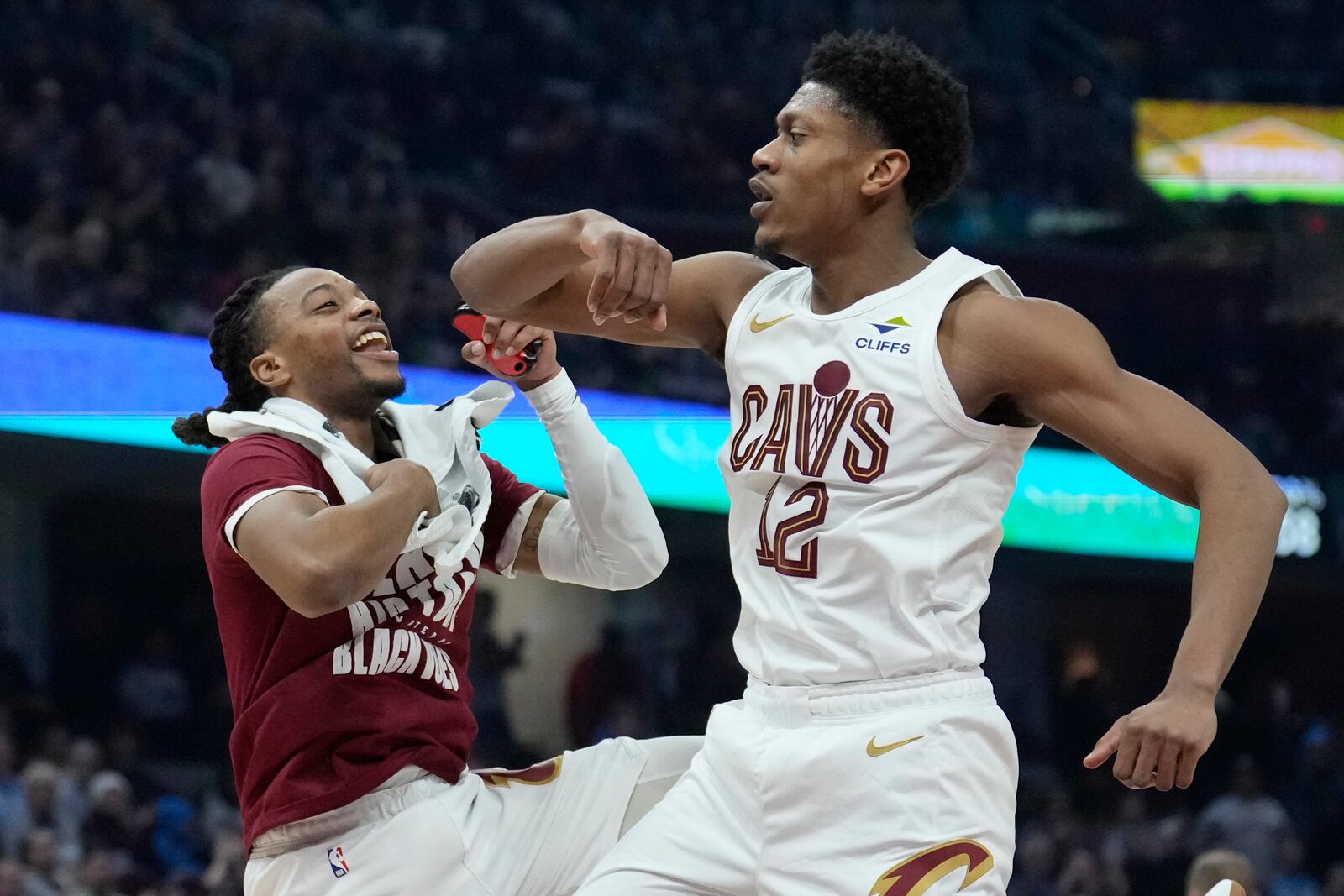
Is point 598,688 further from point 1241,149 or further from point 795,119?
point 1241,149

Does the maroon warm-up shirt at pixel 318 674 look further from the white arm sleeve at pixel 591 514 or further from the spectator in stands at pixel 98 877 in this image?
the spectator in stands at pixel 98 877

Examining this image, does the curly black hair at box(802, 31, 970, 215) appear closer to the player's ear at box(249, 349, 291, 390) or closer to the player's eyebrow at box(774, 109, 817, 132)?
the player's eyebrow at box(774, 109, 817, 132)

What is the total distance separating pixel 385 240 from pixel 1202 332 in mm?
6504

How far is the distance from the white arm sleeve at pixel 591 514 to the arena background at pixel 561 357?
17.3ft

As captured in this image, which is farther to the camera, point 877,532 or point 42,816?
point 42,816

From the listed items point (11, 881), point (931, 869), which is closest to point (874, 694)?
point (931, 869)

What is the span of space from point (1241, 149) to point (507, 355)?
56.0 feet

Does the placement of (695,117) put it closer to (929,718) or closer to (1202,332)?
(1202,332)

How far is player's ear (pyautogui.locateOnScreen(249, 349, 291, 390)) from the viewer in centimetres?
382

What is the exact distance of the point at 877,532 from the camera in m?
3.03

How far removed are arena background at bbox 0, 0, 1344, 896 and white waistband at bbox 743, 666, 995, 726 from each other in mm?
6187

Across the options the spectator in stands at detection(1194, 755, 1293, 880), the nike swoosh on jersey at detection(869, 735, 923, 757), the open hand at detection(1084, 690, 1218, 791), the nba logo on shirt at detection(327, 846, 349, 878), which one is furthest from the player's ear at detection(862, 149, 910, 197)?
the spectator in stands at detection(1194, 755, 1293, 880)

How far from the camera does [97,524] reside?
10.1m

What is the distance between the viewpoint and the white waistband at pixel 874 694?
9.96 feet
